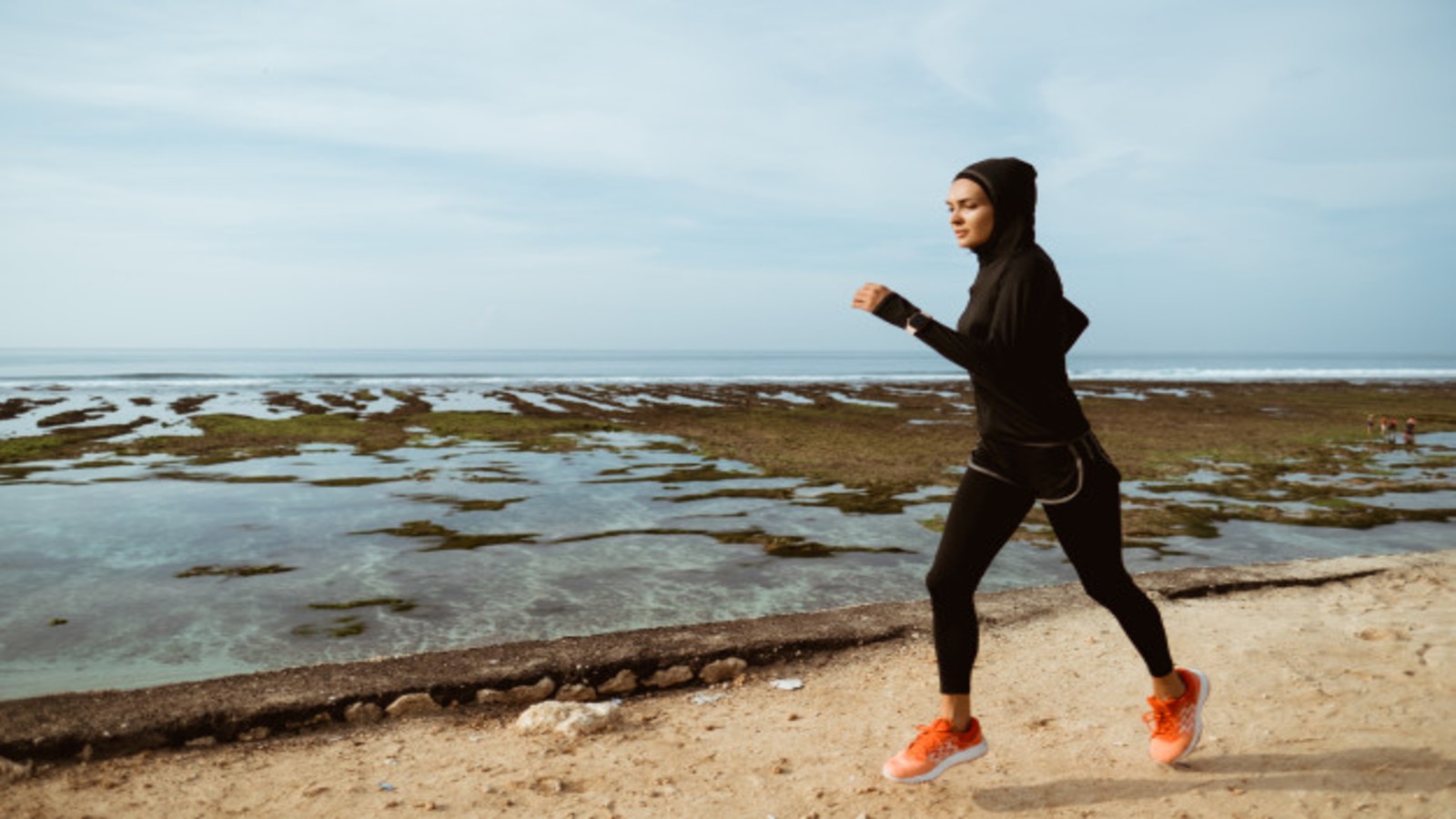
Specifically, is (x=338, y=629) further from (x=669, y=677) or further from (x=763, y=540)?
(x=763, y=540)

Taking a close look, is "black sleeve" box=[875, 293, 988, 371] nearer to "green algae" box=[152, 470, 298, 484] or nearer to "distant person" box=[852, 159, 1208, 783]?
"distant person" box=[852, 159, 1208, 783]

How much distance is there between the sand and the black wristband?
157 cm

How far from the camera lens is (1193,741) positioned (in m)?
A: 2.97

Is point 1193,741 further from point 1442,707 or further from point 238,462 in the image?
point 238,462

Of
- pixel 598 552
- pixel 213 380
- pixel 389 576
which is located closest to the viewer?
pixel 389 576

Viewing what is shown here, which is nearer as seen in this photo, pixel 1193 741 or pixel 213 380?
pixel 1193 741

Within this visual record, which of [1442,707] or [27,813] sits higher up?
[1442,707]

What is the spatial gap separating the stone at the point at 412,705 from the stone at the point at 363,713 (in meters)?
0.05

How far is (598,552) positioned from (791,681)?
4.07m

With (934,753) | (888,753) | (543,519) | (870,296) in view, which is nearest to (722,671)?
(888,753)

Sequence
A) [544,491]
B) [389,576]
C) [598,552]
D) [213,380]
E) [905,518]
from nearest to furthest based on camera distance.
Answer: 1. [389,576]
2. [598,552]
3. [905,518]
4. [544,491]
5. [213,380]

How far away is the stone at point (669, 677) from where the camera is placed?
13.5 feet

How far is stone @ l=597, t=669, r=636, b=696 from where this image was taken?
13.3 ft

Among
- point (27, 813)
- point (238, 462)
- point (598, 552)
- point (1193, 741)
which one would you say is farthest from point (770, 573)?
point (238, 462)
